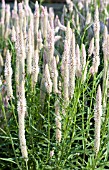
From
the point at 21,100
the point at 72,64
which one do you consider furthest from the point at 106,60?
the point at 21,100

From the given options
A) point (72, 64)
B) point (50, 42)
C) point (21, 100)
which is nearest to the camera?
point (21, 100)

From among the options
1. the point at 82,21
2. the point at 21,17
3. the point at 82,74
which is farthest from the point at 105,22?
the point at 82,74

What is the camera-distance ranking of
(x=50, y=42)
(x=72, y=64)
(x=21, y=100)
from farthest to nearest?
(x=50, y=42)
(x=72, y=64)
(x=21, y=100)

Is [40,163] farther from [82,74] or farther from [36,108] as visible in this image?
[82,74]

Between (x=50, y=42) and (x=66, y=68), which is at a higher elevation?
(x=50, y=42)

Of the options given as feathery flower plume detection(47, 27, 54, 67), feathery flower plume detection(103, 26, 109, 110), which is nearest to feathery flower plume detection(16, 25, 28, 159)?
feathery flower plume detection(47, 27, 54, 67)

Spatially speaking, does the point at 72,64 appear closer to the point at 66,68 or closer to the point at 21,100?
the point at 66,68

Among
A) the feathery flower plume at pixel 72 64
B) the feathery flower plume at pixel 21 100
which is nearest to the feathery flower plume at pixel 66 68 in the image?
the feathery flower plume at pixel 72 64

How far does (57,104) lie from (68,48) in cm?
28

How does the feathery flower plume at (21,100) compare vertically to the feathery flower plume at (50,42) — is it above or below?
below

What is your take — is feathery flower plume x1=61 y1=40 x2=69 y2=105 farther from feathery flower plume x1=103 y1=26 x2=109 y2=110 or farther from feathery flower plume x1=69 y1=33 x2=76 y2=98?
feathery flower plume x1=103 y1=26 x2=109 y2=110

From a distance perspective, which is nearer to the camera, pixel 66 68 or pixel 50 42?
pixel 66 68

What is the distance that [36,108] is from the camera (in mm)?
2500

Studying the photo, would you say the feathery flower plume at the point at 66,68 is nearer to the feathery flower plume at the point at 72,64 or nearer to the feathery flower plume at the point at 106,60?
the feathery flower plume at the point at 72,64
